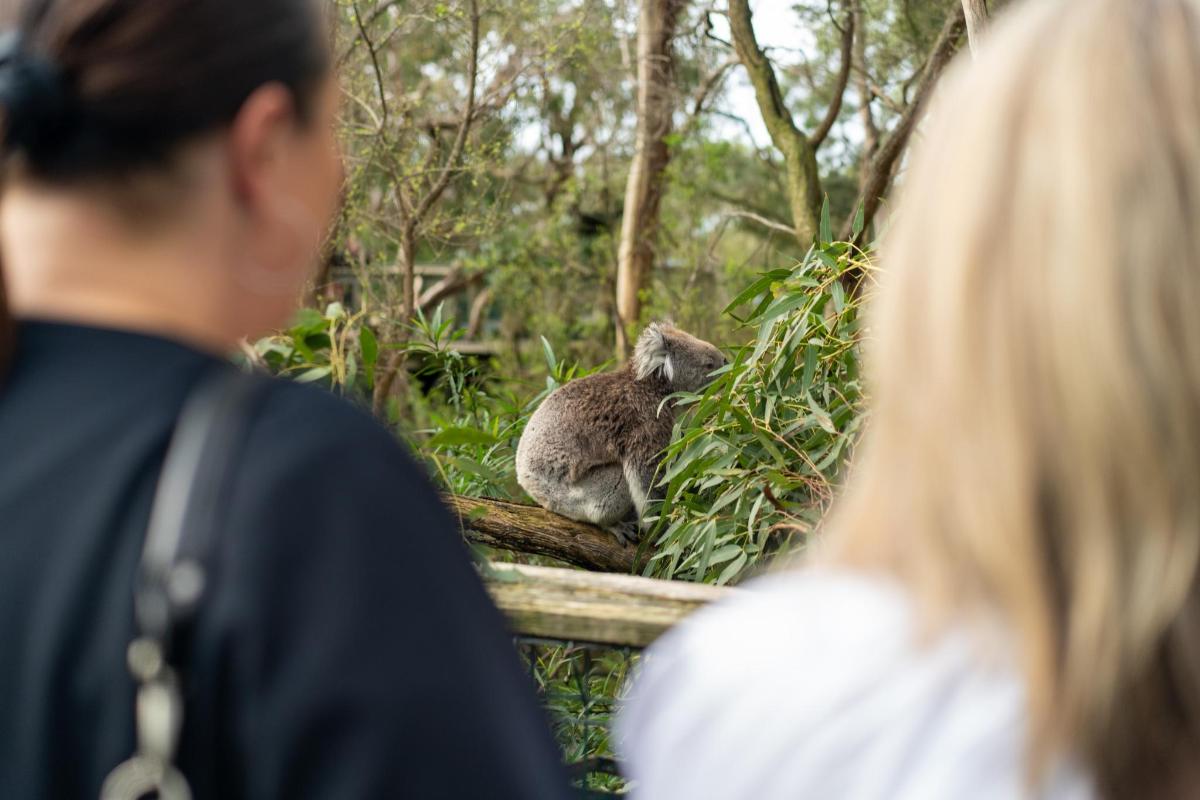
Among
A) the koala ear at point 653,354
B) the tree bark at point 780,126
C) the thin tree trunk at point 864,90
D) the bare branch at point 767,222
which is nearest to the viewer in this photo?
the koala ear at point 653,354

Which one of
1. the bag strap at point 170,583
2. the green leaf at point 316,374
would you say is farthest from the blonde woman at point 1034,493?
the green leaf at point 316,374

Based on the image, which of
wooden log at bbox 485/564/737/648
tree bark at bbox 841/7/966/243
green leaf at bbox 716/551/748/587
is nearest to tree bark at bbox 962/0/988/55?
green leaf at bbox 716/551/748/587

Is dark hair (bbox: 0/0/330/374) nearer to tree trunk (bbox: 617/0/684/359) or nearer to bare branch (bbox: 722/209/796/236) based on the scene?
bare branch (bbox: 722/209/796/236)

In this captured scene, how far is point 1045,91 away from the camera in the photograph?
632mm

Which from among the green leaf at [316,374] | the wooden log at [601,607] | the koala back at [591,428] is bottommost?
the koala back at [591,428]

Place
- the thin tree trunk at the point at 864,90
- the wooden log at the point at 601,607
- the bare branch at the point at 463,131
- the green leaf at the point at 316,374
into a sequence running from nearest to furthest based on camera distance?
the wooden log at the point at 601,607
the green leaf at the point at 316,374
the bare branch at the point at 463,131
the thin tree trunk at the point at 864,90

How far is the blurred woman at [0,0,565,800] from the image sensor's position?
595 millimetres

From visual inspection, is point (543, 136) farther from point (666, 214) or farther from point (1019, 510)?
point (1019, 510)

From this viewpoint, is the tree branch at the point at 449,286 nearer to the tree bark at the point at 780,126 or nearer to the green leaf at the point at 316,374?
the tree bark at the point at 780,126

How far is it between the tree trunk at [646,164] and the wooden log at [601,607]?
6.48 meters

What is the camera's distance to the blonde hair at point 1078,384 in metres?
0.60

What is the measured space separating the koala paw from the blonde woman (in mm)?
3490

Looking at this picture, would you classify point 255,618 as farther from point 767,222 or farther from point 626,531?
point 767,222

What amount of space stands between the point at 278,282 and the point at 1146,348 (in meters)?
0.53
